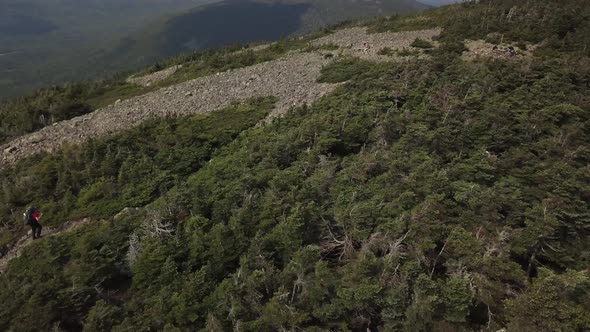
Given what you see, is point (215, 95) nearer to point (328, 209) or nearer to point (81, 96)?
point (81, 96)

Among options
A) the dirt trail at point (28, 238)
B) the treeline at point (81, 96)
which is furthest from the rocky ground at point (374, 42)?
the dirt trail at point (28, 238)

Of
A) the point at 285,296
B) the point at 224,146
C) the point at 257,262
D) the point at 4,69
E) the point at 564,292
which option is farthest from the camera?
the point at 4,69

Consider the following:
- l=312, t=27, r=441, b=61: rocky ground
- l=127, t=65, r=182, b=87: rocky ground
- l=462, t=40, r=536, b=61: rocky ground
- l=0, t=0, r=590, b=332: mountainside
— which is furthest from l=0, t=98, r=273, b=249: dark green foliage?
l=127, t=65, r=182, b=87: rocky ground

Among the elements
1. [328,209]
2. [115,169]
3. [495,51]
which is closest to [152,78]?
[115,169]

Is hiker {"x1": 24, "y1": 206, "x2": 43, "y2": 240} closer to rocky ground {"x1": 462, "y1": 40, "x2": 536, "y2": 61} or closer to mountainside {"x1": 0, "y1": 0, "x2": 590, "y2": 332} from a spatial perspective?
mountainside {"x1": 0, "y1": 0, "x2": 590, "y2": 332}

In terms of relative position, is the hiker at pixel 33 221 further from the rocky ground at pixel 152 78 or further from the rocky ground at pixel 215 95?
the rocky ground at pixel 152 78

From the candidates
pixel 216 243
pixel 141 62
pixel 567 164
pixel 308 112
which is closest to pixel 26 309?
pixel 216 243

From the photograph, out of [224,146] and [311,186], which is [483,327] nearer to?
[311,186]
